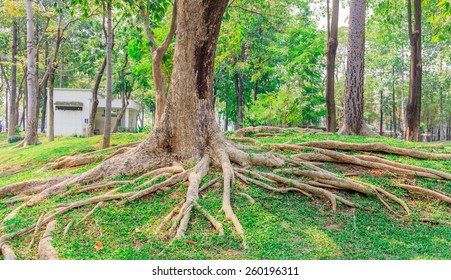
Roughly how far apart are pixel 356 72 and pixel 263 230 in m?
6.72

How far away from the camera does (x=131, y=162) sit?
6.04 metres

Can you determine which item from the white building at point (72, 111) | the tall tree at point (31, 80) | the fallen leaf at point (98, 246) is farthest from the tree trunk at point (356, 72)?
the white building at point (72, 111)

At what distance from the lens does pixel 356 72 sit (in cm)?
953

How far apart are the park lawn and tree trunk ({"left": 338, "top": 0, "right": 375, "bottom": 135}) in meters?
4.03

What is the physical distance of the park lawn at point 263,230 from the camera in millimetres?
3855

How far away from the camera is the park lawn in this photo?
3855 millimetres

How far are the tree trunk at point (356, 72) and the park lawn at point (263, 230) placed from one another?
403 centimetres

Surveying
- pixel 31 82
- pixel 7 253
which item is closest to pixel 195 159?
pixel 7 253

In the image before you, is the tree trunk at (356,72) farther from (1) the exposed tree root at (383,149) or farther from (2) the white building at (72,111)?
(2) the white building at (72,111)

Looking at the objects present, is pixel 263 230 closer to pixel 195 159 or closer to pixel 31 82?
pixel 195 159

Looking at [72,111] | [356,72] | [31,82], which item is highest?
[31,82]

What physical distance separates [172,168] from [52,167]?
11.3 ft
